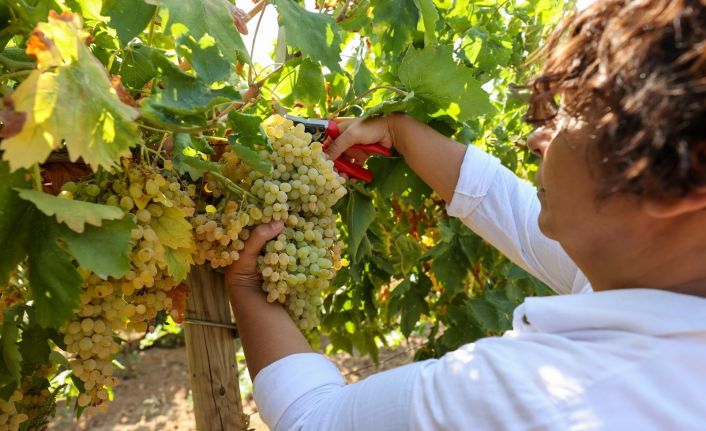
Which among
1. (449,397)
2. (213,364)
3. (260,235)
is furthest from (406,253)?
(449,397)

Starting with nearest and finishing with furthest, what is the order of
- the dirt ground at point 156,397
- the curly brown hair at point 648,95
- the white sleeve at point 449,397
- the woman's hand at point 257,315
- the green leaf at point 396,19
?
the curly brown hair at point 648,95 → the white sleeve at point 449,397 → the woman's hand at point 257,315 → the green leaf at point 396,19 → the dirt ground at point 156,397

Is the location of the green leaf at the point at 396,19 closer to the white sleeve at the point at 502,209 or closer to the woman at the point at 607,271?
the white sleeve at the point at 502,209

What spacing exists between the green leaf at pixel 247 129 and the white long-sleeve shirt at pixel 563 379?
0.57 m

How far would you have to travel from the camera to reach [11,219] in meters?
1.22

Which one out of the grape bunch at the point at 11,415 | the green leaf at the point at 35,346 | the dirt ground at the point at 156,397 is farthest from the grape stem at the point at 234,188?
the dirt ground at the point at 156,397

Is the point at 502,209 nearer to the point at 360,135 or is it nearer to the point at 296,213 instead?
the point at 360,135

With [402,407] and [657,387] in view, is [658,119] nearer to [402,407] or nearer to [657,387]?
[657,387]

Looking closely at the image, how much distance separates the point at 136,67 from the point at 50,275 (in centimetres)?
58

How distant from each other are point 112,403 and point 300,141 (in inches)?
228

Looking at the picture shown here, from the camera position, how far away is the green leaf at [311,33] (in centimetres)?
172

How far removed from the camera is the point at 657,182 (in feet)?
3.38

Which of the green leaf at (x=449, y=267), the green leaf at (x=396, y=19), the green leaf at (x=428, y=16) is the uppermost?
the green leaf at (x=396, y=19)

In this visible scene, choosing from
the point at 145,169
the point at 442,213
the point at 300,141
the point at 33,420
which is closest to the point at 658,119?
the point at 300,141

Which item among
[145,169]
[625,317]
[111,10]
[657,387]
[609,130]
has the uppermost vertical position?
[111,10]
